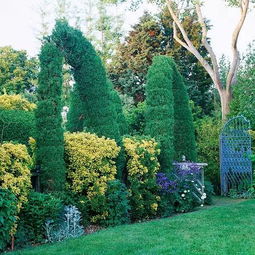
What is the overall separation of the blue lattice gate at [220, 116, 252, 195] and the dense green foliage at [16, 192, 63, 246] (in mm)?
7925

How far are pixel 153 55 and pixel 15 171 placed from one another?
62.5 ft

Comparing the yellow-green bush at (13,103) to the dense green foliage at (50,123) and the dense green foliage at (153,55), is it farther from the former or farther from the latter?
the dense green foliage at (153,55)

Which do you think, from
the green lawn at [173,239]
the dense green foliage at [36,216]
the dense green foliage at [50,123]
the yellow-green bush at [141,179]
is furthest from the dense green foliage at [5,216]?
the yellow-green bush at [141,179]

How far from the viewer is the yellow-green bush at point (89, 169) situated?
8547mm

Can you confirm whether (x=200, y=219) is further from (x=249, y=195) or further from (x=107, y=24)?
(x=107, y=24)

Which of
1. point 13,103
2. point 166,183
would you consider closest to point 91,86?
point 166,183

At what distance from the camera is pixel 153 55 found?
2533cm

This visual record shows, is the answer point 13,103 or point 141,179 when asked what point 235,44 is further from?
point 141,179

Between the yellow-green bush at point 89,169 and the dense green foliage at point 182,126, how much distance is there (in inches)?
181

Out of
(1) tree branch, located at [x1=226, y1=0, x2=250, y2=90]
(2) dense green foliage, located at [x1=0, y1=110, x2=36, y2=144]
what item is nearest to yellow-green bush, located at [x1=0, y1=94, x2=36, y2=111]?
(2) dense green foliage, located at [x1=0, y1=110, x2=36, y2=144]

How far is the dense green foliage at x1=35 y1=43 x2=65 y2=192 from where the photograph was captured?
26.7 feet

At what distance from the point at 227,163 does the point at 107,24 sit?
54.7 ft

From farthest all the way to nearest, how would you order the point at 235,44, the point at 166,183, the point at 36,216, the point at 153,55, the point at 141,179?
the point at 153,55 → the point at 235,44 → the point at 166,183 → the point at 141,179 → the point at 36,216

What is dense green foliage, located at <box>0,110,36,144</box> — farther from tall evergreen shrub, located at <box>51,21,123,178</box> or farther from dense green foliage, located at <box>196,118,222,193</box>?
dense green foliage, located at <box>196,118,222,193</box>
